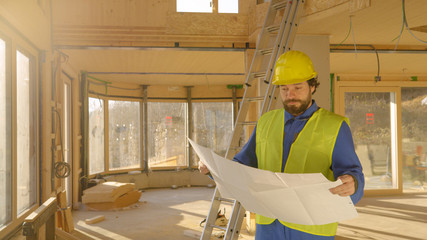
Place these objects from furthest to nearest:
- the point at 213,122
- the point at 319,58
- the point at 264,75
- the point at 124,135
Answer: the point at 213,122, the point at 124,135, the point at 319,58, the point at 264,75

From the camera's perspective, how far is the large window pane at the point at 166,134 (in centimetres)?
959

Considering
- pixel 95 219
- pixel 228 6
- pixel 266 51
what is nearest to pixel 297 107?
pixel 266 51

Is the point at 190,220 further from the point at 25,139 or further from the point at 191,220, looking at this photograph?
the point at 25,139

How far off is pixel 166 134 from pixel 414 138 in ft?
18.2

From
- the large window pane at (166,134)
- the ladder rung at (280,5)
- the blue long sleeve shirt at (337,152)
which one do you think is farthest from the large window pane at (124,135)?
the blue long sleeve shirt at (337,152)

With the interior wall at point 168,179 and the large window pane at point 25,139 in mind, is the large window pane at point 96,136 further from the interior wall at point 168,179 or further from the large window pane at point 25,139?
the large window pane at point 25,139

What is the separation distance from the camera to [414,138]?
331 inches

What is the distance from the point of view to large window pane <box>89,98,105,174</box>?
804 cm

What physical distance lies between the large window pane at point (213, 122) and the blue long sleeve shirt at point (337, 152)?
25.2ft

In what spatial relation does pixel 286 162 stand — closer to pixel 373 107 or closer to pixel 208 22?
pixel 208 22

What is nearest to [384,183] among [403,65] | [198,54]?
[403,65]

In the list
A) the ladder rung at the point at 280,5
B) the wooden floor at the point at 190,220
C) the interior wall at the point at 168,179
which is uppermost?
the ladder rung at the point at 280,5

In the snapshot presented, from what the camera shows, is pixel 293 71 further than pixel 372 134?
No

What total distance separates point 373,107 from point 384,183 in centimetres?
160
